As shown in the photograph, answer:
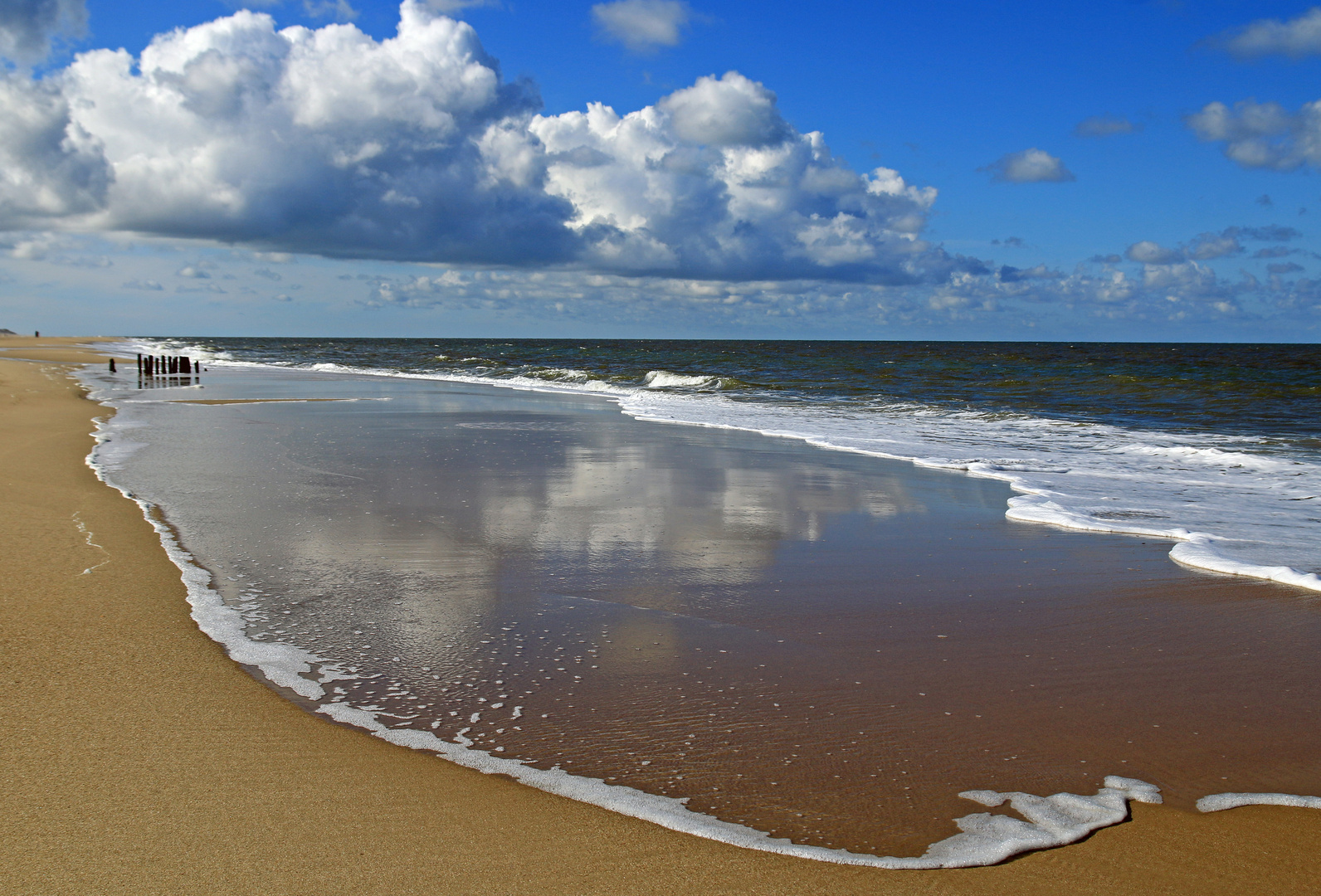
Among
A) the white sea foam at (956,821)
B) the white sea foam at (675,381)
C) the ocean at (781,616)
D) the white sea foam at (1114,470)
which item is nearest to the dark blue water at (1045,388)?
the white sea foam at (675,381)

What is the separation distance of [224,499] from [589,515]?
10.4 feet

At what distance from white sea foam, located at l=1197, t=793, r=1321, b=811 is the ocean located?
0.06m

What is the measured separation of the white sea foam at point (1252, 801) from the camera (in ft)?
9.57

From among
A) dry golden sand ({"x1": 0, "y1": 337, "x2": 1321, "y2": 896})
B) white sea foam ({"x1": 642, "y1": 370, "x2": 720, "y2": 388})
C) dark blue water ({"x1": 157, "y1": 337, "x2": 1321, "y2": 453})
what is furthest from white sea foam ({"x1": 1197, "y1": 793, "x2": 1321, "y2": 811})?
white sea foam ({"x1": 642, "y1": 370, "x2": 720, "y2": 388})

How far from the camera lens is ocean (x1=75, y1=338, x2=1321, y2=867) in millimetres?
3096

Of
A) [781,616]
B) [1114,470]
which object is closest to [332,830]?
[781,616]

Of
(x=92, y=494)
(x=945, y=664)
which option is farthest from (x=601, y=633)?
(x=92, y=494)

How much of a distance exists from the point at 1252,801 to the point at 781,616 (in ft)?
7.50

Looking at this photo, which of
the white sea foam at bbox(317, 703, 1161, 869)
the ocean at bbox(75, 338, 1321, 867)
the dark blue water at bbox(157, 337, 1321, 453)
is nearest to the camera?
the white sea foam at bbox(317, 703, 1161, 869)

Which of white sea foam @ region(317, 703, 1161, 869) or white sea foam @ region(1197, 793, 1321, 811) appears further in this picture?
white sea foam @ region(1197, 793, 1321, 811)

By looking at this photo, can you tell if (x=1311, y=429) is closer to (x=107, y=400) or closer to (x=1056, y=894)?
(x=1056, y=894)

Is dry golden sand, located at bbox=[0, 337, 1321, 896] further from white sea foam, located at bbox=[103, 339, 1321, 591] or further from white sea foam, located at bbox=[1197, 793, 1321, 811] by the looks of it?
white sea foam, located at bbox=[103, 339, 1321, 591]

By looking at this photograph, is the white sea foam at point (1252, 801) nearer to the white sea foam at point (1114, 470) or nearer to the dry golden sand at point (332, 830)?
the dry golden sand at point (332, 830)

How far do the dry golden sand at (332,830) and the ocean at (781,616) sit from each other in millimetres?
125
